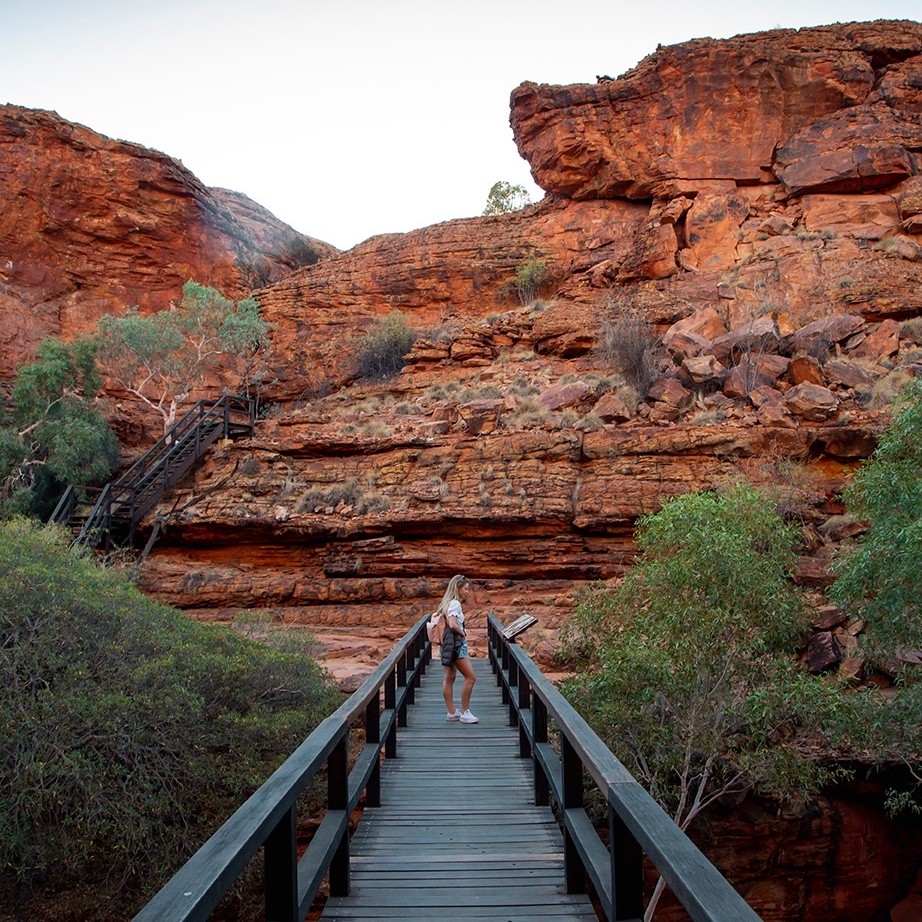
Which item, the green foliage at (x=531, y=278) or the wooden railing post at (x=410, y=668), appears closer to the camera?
the wooden railing post at (x=410, y=668)

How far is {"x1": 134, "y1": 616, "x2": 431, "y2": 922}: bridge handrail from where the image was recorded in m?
1.97

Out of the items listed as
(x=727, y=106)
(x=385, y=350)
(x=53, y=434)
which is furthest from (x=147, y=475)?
(x=727, y=106)

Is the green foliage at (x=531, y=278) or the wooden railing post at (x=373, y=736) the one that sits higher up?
the green foliage at (x=531, y=278)

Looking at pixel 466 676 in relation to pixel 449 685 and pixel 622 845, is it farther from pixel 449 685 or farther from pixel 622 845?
pixel 622 845

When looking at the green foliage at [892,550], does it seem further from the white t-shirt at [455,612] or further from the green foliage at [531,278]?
the green foliage at [531,278]

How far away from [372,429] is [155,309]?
56.5 ft

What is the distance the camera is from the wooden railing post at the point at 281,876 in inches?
109

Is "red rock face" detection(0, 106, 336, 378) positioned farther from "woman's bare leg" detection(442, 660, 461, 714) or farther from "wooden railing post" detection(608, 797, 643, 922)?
"wooden railing post" detection(608, 797, 643, 922)

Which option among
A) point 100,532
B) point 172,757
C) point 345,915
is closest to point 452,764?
point 172,757

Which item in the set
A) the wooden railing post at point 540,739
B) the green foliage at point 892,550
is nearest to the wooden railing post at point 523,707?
the wooden railing post at point 540,739

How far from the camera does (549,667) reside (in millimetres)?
14477

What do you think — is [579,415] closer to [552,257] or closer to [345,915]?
[552,257]

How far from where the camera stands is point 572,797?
13.4 feet

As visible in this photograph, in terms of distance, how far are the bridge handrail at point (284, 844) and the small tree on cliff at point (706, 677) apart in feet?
14.5
